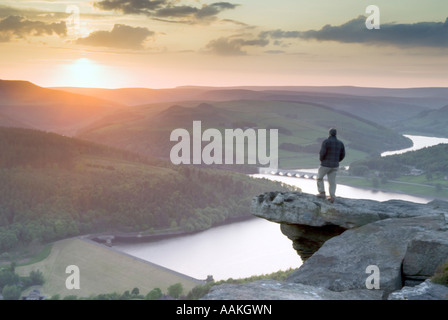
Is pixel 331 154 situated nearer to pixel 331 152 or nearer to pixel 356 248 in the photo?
pixel 331 152

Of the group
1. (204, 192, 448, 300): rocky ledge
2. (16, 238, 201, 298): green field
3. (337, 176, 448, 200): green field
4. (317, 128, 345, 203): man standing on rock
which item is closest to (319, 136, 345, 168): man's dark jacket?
(317, 128, 345, 203): man standing on rock

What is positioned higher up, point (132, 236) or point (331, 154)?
point (331, 154)

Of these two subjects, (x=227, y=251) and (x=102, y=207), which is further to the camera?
(x=102, y=207)

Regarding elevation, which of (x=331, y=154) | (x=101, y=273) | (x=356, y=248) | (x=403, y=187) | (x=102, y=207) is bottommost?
(x=101, y=273)

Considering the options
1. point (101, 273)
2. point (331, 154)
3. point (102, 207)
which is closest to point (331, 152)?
point (331, 154)

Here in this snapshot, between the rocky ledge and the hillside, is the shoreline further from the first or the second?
the rocky ledge

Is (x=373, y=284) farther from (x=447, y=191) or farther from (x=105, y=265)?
(x=447, y=191)
